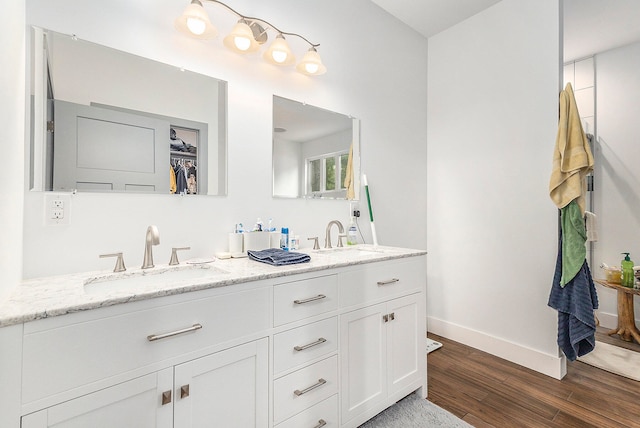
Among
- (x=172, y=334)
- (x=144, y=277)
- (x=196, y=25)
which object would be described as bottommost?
(x=172, y=334)

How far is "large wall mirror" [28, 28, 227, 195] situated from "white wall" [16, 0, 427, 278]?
0.18 feet

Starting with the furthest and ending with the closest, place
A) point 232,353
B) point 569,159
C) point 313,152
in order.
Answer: point 313,152, point 569,159, point 232,353

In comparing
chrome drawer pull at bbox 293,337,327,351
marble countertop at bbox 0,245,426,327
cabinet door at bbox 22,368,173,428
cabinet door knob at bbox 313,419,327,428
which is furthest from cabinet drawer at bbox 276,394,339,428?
marble countertop at bbox 0,245,426,327

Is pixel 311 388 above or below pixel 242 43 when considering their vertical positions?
below

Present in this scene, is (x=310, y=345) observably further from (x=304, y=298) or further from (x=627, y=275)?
(x=627, y=275)

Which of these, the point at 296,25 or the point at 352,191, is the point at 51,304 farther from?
the point at 296,25

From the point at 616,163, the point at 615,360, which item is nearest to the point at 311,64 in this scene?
the point at 615,360

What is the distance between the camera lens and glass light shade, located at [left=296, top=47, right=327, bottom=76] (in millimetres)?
1868

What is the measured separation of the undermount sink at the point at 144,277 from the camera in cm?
115

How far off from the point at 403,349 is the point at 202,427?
1129 millimetres

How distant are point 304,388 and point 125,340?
2.48 ft

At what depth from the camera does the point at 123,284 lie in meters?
1.21

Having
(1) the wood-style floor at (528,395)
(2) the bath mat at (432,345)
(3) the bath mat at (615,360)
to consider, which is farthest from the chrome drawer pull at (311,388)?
(3) the bath mat at (615,360)

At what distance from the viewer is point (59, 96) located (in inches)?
48.1
